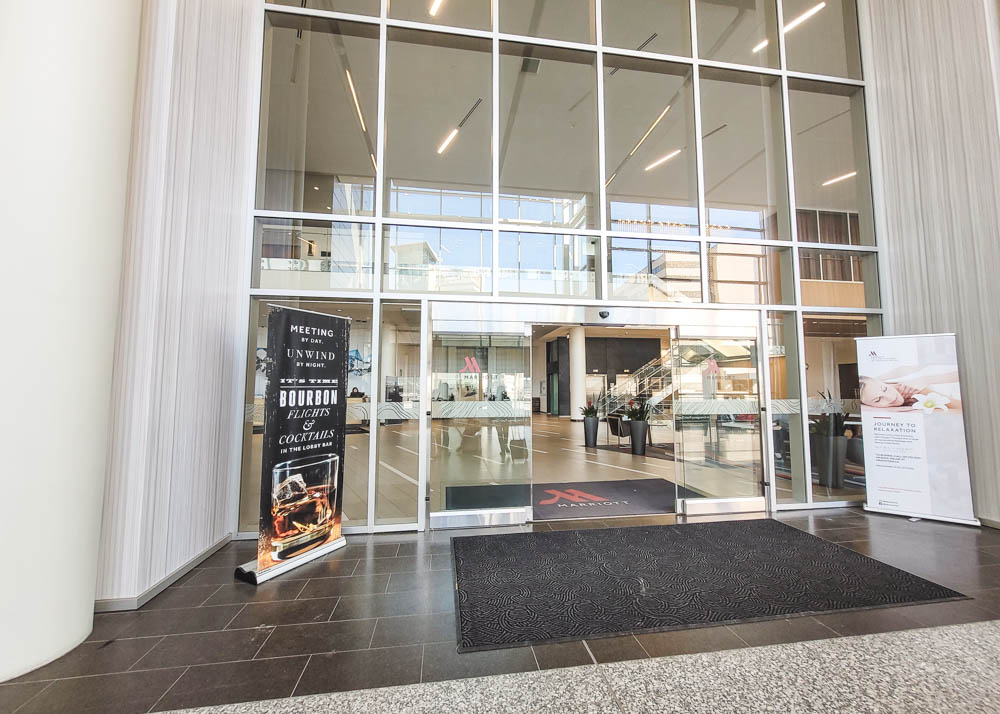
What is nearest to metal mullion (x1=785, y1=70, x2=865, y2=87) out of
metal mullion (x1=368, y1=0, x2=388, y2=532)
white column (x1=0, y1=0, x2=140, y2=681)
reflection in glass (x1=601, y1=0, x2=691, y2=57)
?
reflection in glass (x1=601, y1=0, x2=691, y2=57)

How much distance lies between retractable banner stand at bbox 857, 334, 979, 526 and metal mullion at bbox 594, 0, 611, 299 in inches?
114

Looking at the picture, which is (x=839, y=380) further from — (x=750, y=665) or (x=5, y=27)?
(x=5, y=27)

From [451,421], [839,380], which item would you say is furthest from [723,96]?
[451,421]

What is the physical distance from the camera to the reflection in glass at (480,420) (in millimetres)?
4410

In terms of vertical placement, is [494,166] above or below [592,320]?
above

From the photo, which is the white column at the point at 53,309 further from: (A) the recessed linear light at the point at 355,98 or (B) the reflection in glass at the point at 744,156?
(B) the reflection in glass at the point at 744,156

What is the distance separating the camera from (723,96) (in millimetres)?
5379

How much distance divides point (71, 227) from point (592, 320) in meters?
3.98

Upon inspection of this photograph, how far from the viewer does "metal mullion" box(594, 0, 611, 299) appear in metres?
4.80

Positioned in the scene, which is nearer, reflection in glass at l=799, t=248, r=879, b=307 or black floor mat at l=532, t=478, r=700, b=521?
black floor mat at l=532, t=478, r=700, b=521

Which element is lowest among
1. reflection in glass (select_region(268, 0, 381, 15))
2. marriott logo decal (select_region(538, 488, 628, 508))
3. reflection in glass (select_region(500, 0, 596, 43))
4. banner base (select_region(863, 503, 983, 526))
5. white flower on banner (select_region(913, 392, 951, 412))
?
marriott logo decal (select_region(538, 488, 628, 508))

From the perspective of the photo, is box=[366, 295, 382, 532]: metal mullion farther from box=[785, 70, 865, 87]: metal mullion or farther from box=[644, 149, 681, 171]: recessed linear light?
box=[785, 70, 865, 87]: metal mullion

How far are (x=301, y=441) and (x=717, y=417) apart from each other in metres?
4.19

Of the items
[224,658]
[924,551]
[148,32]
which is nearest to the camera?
[224,658]
